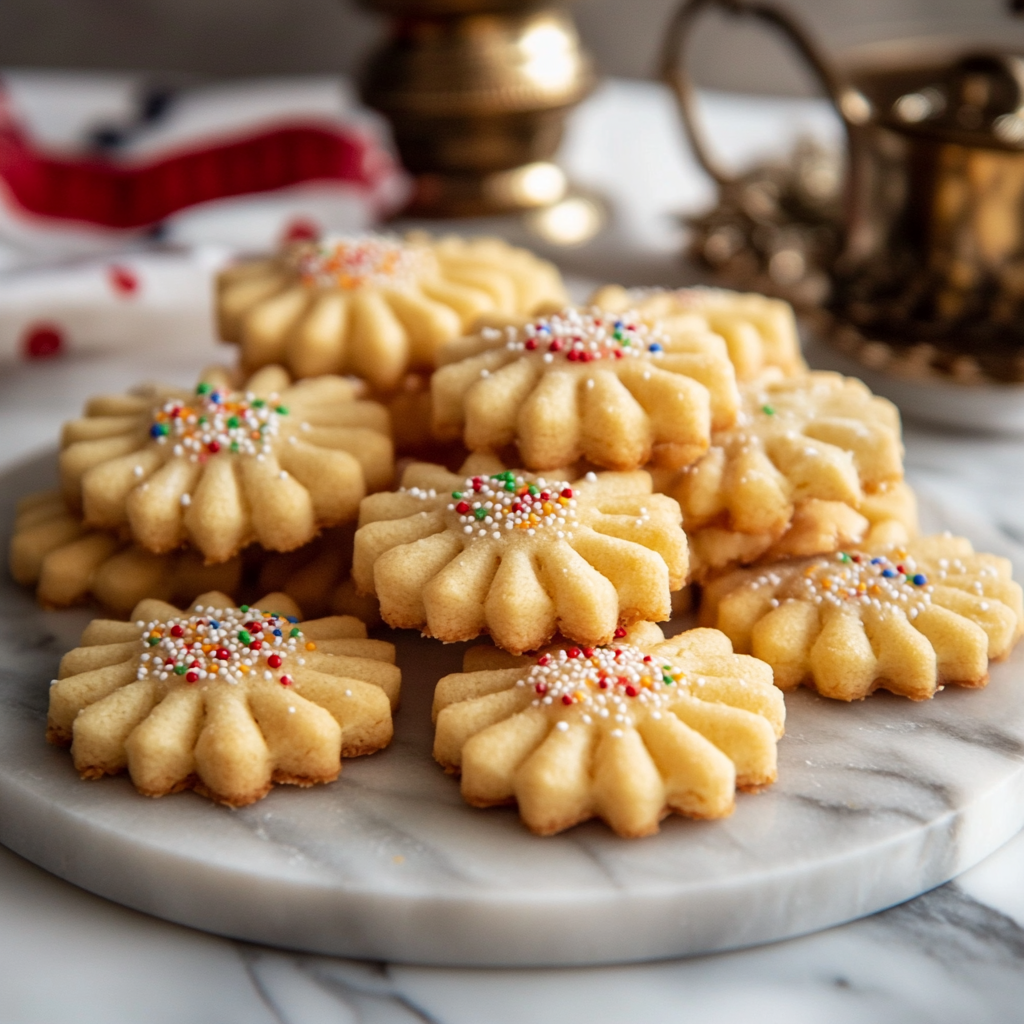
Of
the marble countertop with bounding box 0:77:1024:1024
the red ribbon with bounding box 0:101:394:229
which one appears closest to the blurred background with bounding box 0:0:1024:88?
the red ribbon with bounding box 0:101:394:229

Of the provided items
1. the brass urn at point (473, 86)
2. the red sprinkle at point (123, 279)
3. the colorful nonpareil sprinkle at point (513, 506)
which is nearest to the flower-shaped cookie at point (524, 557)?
the colorful nonpareil sprinkle at point (513, 506)

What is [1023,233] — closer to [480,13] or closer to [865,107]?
[865,107]

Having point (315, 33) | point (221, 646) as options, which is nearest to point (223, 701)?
point (221, 646)

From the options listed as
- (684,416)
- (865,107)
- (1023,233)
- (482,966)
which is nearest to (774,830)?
(482,966)

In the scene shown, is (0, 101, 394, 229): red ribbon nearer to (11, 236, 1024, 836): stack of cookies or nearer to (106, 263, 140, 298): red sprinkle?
(106, 263, 140, 298): red sprinkle

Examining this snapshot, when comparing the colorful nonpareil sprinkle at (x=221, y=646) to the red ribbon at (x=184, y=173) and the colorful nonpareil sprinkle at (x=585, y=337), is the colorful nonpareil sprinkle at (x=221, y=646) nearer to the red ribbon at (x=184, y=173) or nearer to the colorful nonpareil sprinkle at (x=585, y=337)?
the colorful nonpareil sprinkle at (x=585, y=337)
